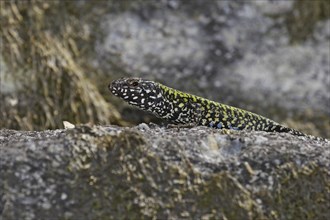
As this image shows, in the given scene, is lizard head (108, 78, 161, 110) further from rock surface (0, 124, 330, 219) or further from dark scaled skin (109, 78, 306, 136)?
rock surface (0, 124, 330, 219)

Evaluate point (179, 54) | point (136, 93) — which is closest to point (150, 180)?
point (136, 93)

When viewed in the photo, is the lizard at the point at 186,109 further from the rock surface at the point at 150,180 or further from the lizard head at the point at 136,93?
the rock surface at the point at 150,180

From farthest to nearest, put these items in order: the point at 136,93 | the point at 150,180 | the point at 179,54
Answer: the point at 179,54 < the point at 136,93 < the point at 150,180

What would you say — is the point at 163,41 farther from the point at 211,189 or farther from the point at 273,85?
the point at 211,189

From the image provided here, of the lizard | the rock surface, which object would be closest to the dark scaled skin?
the lizard

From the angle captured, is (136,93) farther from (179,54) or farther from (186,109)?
(179,54)

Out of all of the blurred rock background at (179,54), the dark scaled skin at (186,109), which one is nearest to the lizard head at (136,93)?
the dark scaled skin at (186,109)

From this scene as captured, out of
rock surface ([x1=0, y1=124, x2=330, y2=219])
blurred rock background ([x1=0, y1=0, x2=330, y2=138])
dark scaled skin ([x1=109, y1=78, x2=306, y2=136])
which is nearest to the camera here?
rock surface ([x1=0, y1=124, x2=330, y2=219])
